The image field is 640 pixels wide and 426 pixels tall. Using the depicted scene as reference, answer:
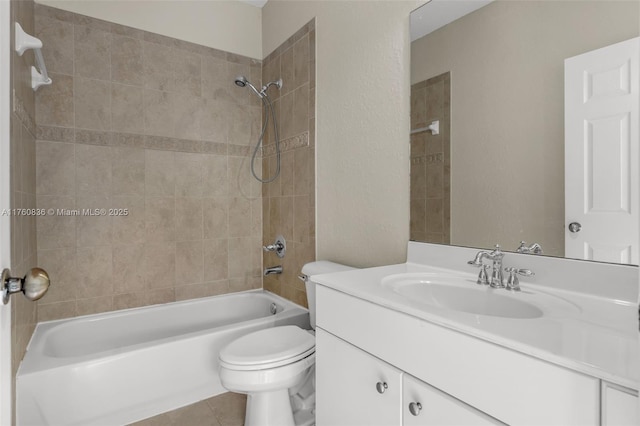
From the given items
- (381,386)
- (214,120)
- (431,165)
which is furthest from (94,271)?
(431,165)

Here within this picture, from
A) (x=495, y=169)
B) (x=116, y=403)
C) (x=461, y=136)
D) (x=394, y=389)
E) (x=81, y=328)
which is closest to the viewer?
(x=394, y=389)

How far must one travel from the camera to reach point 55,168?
1989mm

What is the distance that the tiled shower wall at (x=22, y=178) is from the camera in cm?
133

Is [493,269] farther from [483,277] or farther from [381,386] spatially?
[381,386]

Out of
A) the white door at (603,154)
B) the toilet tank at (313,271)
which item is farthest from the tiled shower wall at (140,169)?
the white door at (603,154)

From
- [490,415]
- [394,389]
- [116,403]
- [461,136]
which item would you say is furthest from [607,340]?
[116,403]

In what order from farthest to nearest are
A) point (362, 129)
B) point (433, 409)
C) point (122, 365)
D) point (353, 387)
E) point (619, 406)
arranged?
point (362, 129)
point (122, 365)
point (353, 387)
point (433, 409)
point (619, 406)

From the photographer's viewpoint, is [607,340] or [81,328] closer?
[607,340]

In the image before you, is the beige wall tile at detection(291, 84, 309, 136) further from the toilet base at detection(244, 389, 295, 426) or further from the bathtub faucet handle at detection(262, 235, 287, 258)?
the toilet base at detection(244, 389, 295, 426)

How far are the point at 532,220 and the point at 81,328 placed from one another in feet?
7.87

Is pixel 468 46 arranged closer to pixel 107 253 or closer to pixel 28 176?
pixel 28 176

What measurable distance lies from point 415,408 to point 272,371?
715mm

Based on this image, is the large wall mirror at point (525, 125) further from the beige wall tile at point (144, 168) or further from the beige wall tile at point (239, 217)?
the beige wall tile at point (239, 217)

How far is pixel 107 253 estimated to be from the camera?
84.8 inches
